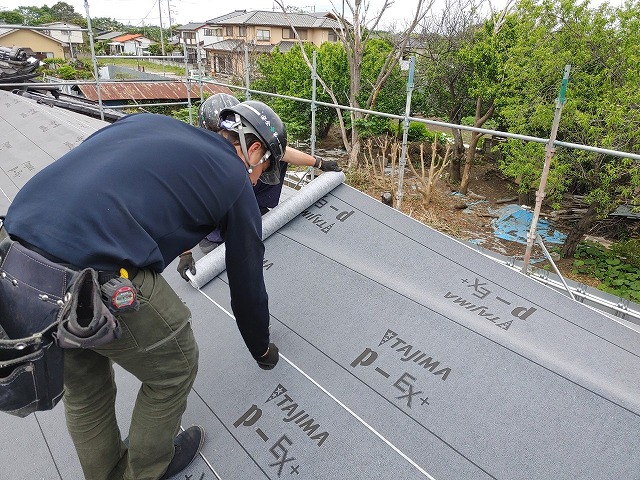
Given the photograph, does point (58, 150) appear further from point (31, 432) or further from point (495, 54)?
point (495, 54)

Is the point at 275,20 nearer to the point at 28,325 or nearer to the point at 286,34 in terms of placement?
the point at 286,34

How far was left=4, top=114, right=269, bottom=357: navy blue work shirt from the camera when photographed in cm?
98

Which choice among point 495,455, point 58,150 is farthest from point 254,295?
point 58,150

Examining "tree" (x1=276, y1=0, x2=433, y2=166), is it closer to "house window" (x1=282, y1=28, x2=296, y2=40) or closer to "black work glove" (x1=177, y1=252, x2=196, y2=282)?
"black work glove" (x1=177, y1=252, x2=196, y2=282)

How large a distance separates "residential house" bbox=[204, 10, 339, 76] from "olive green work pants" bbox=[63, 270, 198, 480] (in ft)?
86.0

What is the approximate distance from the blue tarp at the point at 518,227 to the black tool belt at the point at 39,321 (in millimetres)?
8121

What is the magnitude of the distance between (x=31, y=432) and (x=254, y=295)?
3.50 feet

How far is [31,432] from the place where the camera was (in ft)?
5.14

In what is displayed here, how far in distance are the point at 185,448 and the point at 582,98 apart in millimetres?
7902

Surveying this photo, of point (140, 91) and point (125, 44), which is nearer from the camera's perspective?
point (140, 91)

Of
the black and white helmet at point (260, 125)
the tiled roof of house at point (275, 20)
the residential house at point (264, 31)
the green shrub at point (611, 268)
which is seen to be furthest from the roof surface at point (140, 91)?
the tiled roof of house at point (275, 20)

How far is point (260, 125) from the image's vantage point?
1.46m

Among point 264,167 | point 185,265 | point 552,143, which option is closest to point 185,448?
point 264,167

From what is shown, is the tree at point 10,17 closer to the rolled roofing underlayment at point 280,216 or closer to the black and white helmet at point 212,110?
the black and white helmet at point 212,110
